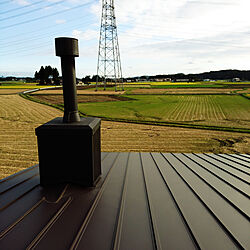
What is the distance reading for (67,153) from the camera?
95.6 inches

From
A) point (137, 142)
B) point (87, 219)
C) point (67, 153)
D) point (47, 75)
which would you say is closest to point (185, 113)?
point (137, 142)

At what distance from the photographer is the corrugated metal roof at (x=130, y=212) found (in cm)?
152

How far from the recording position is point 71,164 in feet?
8.07

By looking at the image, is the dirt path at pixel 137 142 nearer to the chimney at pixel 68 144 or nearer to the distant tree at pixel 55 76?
the chimney at pixel 68 144

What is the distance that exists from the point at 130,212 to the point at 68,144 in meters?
1.19

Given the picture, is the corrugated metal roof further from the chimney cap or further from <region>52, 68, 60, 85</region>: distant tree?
<region>52, 68, 60, 85</region>: distant tree

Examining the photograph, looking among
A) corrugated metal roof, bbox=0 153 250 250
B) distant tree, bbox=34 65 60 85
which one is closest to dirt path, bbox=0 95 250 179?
corrugated metal roof, bbox=0 153 250 250

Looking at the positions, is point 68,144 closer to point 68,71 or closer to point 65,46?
point 68,71

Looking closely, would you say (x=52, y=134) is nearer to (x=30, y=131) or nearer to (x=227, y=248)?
(x=227, y=248)

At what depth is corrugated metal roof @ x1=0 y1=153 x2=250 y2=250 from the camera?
1520 millimetres

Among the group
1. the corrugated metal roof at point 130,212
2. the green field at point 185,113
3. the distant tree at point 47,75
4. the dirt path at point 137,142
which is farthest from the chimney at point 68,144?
the distant tree at point 47,75

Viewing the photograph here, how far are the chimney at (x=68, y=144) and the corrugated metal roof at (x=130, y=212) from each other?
0.55 feet

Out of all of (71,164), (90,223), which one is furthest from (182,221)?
(71,164)

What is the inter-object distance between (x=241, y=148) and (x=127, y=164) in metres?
9.59
